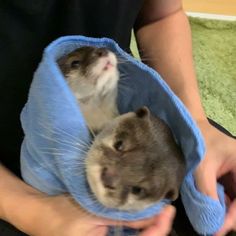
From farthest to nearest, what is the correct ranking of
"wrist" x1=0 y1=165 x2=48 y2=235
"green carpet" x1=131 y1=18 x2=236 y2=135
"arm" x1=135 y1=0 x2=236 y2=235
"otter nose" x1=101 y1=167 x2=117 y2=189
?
"green carpet" x1=131 y1=18 x2=236 y2=135 < "arm" x1=135 y1=0 x2=236 y2=235 < "wrist" x1=0 y1=165 x2=48 y2=235 < "otter nose" x1=101 y1=167 x2=117 y2=189

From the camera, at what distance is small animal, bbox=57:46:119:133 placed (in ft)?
2.55

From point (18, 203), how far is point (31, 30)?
0.26 m

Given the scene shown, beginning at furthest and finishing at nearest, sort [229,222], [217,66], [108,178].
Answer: [217,66] < [229,222] < [108,178]

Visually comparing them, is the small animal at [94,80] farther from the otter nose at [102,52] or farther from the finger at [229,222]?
the finger at [229,222]

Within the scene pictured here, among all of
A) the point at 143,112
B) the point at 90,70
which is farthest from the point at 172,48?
the point at 143,112

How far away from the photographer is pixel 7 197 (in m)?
0.79

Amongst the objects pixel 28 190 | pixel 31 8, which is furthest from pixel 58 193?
pixel 31 8

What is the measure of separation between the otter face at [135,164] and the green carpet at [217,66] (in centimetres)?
85

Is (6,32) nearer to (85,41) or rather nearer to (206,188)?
(85,41)

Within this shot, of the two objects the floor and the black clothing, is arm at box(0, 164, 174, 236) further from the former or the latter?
the floor

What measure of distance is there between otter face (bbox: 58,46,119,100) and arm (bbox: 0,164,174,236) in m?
0.16

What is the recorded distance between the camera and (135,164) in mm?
642

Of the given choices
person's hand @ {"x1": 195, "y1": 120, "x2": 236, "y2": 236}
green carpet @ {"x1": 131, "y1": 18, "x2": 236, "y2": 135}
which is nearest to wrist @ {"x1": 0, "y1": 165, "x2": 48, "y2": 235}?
person's hand @ {"x1": 195, "y1": 120, "x2": 236, "y2": 236}

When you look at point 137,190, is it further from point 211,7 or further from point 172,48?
point 211,7
